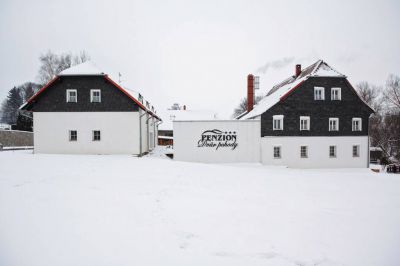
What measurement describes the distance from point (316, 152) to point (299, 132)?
2.62 m

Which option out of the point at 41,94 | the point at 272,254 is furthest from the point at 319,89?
the point at 41,94

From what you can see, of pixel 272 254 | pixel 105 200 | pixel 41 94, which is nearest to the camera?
pixel 272 254

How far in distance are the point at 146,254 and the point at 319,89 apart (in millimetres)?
22421

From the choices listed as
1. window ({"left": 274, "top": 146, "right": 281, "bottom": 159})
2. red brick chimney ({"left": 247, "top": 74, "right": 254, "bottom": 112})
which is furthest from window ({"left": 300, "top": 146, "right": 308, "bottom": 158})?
red brick chimney ({"left": 247, "top": 74, "right": 254, "bottom": 112})

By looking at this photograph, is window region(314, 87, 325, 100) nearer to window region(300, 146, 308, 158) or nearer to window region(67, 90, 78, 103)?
window region(300, 146, 308, 158)

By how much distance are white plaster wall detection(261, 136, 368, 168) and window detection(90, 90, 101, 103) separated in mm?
15760

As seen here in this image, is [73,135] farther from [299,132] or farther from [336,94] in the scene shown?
[336,94]

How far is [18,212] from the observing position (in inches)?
190

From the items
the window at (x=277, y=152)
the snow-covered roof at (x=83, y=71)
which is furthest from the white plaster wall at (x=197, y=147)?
the snow-covered roof at (x=83, y=71)

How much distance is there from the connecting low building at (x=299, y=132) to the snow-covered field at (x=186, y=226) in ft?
37.6

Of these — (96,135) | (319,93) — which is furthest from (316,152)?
(96,135)

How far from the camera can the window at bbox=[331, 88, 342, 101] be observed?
67.9 ft

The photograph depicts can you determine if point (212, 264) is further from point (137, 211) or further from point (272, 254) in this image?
point (137, 211)

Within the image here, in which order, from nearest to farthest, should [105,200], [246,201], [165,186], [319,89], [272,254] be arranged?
[272,254] → [105,200] → [246,201] → [165,186] → [319,89]
